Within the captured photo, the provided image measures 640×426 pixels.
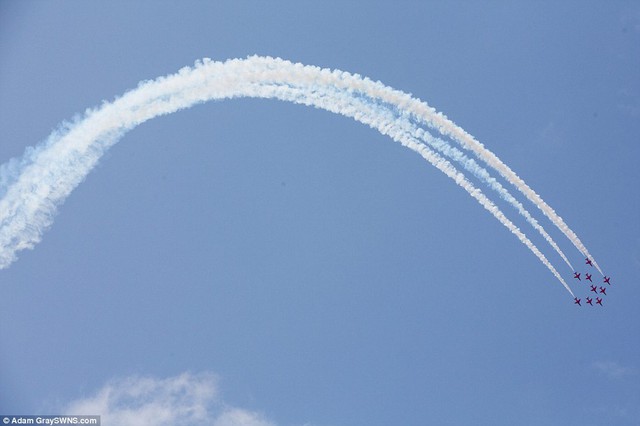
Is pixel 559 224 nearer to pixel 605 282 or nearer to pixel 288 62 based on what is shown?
pixel 605 282

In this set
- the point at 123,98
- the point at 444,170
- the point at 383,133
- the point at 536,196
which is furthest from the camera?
the point at 536,196

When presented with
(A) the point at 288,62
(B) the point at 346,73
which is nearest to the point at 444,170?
(B) the point at 346,73

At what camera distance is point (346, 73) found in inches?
1216

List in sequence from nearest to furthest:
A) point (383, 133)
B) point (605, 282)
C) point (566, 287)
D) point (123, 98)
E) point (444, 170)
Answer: point (123, 98) → point (383, 133) → point (444, 170) → point (566, 287) → point (605, 282)

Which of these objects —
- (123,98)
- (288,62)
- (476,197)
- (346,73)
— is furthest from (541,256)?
(123,98)

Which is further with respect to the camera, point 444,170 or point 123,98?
point 444,170

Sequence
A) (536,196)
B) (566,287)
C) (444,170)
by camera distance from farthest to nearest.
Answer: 1. (566,287)
2. (536,196)
3. (444,170)

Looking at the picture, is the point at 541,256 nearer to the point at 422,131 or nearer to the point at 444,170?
the point at 444,170

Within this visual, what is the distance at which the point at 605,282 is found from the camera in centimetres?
4647

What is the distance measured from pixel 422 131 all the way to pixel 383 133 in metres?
2.03

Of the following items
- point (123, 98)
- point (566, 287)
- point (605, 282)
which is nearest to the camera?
point (123, 98)

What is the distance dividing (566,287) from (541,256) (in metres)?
2.92

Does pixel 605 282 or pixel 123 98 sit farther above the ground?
pixel 605 282

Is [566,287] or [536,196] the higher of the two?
[536,196]
